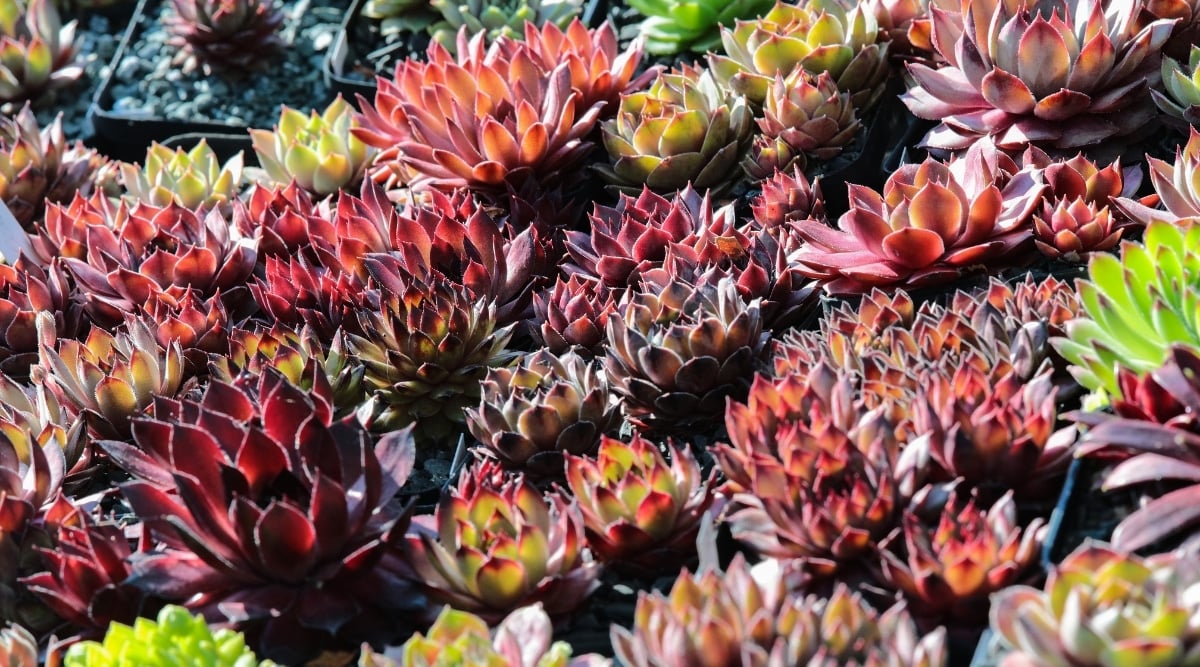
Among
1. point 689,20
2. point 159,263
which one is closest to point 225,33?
point 689,20

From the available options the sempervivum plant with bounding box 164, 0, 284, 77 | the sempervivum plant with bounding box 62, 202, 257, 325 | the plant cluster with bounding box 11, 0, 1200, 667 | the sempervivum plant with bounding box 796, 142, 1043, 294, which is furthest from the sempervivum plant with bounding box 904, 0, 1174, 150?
the sempervivum plant with bounding box 164, 0, 284, 77

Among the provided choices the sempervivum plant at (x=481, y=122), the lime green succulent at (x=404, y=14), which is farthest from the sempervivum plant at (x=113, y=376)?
the lime green succulent at (x=404, y=14)

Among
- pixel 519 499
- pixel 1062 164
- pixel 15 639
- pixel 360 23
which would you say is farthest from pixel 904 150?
pixel 360 23

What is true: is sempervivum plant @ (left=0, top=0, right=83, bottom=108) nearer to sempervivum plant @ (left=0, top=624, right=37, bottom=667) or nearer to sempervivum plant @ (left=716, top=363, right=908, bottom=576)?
sempervivum plant @ (left=0, top=624, right=37, bottom=667)

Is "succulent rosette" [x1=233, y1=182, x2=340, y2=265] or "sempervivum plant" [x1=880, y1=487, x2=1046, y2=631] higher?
"sempervivum plant" [x1=880, y1=487, x2=1046, y2=631]

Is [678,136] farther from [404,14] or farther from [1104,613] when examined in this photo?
[404,14]

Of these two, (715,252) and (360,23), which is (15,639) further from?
A: (360,23)

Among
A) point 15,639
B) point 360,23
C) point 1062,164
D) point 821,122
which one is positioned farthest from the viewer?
point 360,23
